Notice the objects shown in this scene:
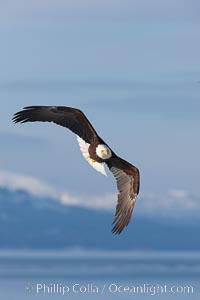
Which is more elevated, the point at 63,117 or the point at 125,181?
the point at 63,117

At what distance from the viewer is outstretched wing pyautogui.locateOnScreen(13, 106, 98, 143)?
21.6 metres

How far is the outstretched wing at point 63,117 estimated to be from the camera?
2156 cm

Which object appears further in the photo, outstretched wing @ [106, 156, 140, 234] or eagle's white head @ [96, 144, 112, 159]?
outstretched wing @ [106, 156, 140, 234]

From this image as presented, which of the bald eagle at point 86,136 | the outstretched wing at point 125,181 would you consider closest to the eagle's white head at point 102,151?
the bald eagle at point 86,136

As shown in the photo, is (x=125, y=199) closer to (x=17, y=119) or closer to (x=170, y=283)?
(x=17, y=119)

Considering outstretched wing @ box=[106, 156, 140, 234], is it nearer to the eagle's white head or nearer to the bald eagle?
Result: the bald eagle

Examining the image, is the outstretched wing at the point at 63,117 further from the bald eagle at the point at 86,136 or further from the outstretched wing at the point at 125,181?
the outstretched wing at the point at 125,181

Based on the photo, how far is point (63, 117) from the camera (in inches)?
854

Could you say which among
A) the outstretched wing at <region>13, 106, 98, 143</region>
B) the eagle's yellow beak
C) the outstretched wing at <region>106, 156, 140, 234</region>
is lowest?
the outstretched wing at <region>106, 156, 140, 234</region>

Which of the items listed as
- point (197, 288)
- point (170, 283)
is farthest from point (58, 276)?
point (197, 288)

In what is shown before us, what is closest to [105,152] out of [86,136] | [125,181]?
[86,136]

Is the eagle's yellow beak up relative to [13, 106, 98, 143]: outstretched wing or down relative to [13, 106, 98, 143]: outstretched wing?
down

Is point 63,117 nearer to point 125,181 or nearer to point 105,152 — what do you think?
point 105,152

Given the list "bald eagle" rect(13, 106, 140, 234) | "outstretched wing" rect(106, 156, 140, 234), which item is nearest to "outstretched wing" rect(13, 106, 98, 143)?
"bald eagle" rect(13, 106, 140, 234)
